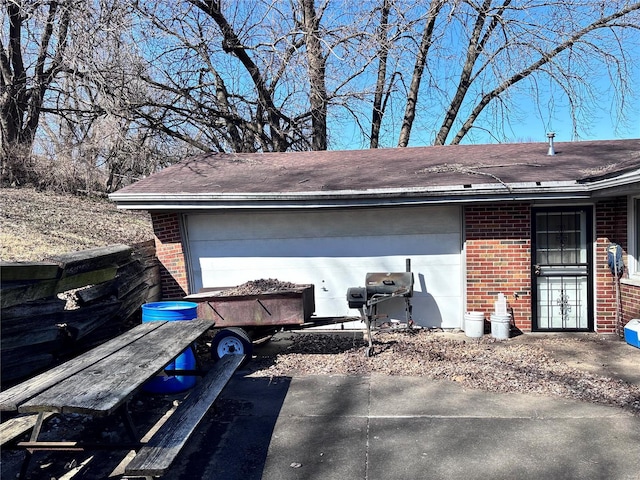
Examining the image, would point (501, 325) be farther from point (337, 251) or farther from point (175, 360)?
point (175, 360)

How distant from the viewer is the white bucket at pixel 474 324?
7887 mm

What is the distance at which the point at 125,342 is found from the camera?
4.89m

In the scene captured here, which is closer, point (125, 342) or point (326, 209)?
point (125, 342)

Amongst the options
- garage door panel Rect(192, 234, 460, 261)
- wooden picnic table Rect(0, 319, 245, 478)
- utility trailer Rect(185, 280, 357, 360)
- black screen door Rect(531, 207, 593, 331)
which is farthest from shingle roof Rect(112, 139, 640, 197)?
wooden picnic table Rect(0, 319, 245, 478)

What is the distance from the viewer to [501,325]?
7.77 meters

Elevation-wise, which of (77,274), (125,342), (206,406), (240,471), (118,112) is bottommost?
(240,471)

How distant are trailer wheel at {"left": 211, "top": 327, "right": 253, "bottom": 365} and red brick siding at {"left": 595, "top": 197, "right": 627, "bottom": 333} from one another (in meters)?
5.53

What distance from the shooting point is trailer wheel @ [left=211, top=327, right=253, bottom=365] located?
675cm

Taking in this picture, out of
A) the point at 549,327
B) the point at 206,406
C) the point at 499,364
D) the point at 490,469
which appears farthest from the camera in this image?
the point at 549,327

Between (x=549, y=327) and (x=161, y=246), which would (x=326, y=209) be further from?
(x=549, y=327)

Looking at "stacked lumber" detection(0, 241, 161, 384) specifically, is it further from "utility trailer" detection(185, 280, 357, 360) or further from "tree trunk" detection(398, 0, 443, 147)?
"tree trunk" detection(398, 0, 443, 147)

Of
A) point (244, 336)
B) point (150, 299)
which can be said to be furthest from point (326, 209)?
point (150, 299)

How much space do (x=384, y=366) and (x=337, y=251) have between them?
2604 mm

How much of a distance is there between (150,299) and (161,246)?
3.20 ft
